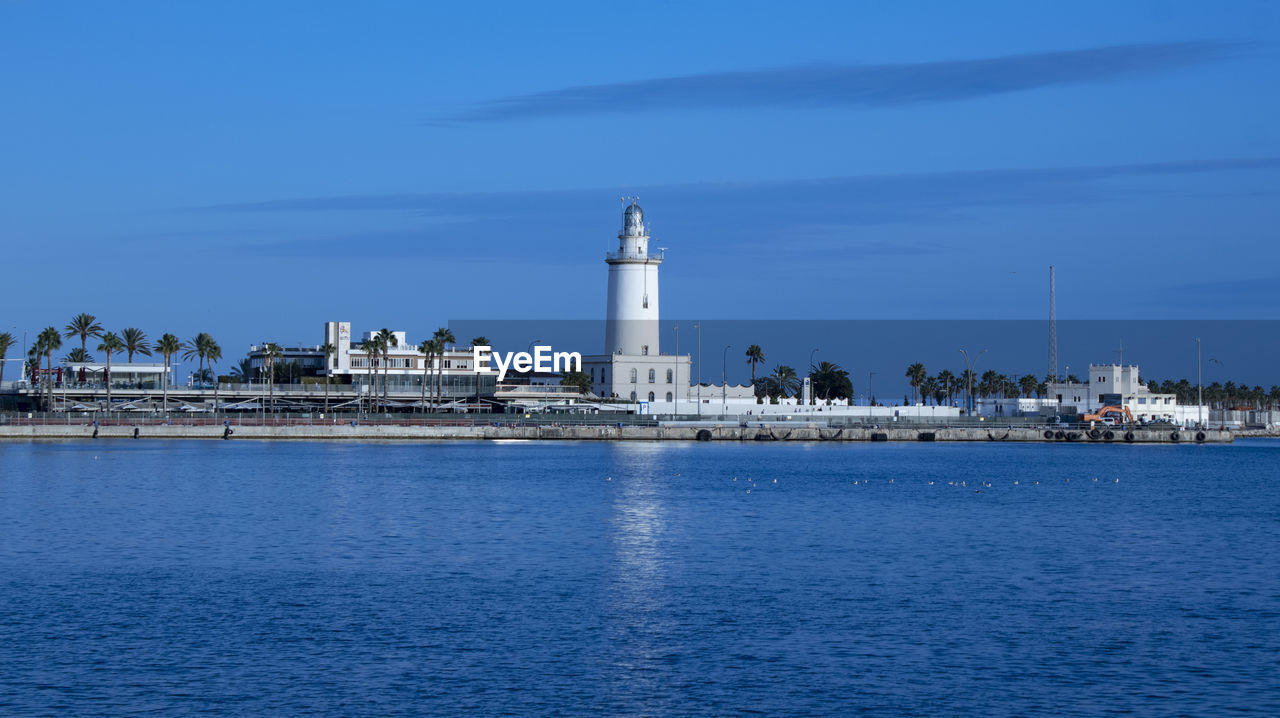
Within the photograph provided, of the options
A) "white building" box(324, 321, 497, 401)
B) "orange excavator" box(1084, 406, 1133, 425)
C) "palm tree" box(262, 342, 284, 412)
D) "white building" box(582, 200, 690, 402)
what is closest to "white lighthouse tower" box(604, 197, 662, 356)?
"white building" box(582, 200, 690, 402)

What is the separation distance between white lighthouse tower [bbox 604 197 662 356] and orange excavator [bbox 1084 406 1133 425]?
153 ft

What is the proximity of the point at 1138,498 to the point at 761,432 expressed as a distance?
62.1 metres

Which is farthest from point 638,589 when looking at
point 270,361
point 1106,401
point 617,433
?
point 1106,401

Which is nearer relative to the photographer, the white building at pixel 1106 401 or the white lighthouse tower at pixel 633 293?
the white lighthouse tower at pixel 633 293

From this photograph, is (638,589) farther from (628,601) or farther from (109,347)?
(109,347)

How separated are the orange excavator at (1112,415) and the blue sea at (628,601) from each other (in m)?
81.6

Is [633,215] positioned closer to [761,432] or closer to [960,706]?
[761,432]

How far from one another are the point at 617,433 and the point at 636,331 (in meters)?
24.7

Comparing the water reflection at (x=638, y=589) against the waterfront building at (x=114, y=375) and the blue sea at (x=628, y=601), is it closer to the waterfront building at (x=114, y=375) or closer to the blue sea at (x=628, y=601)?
the blue sea at (x=628, y=601)

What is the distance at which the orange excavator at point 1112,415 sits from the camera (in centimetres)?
14412

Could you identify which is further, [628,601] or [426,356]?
[426,356]

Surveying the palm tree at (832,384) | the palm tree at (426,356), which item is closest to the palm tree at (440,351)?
the palm tree at (426,356)

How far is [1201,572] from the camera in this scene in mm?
36438

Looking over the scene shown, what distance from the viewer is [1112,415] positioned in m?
146
